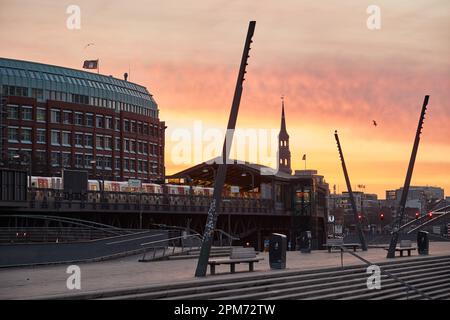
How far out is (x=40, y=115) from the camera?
121 m

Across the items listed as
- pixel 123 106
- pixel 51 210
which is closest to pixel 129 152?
pixel 123 106

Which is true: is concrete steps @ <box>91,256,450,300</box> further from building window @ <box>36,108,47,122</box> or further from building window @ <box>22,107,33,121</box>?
building window @ <box>36,108,47,122</box>

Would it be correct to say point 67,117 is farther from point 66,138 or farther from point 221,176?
point 221,176

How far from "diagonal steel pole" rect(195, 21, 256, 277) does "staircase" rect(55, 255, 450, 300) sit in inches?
50.2

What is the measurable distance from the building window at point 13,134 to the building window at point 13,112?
1812 mm

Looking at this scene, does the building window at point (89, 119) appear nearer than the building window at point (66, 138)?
No

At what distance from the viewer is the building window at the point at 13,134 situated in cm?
11596

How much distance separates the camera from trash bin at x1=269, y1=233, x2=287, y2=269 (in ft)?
101

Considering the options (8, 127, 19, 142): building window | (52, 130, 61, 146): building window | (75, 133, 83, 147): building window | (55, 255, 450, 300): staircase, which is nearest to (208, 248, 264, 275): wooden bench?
(55, 255, 450, 300): staircase

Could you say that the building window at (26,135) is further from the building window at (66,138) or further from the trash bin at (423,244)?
the trash bin at (423,244)

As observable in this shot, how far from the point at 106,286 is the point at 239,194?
82.3 metres

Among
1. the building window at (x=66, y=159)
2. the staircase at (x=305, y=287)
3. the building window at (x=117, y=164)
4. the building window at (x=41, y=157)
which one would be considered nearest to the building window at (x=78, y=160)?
the building window at (x=66, y=159)
